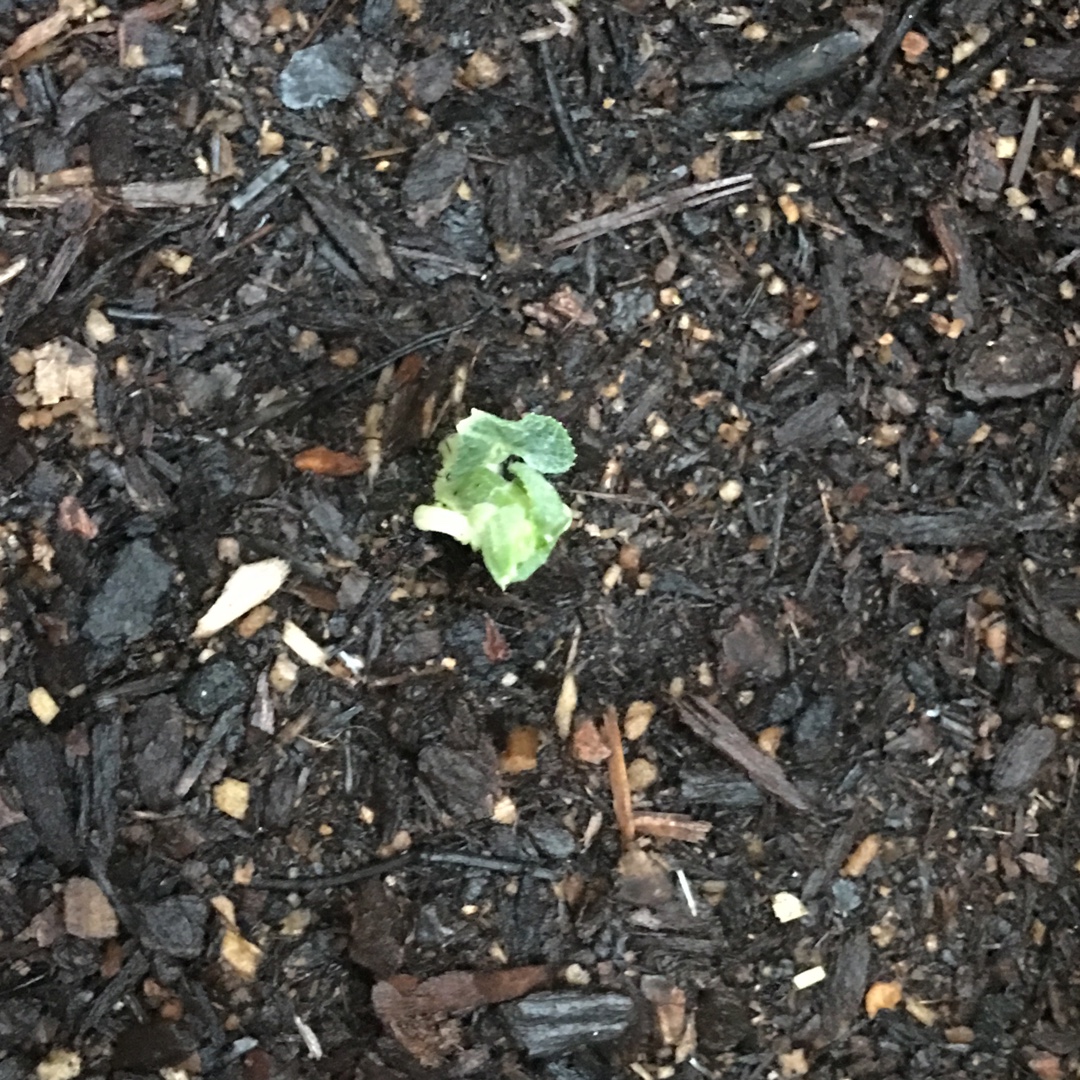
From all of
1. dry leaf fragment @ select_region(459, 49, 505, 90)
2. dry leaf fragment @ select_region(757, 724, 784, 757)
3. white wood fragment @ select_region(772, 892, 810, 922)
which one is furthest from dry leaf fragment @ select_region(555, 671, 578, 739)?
dry leaf fragment @ select_region(459, 49, 505, 90)

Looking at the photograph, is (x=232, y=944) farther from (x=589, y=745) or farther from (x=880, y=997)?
(x=880, y=997)

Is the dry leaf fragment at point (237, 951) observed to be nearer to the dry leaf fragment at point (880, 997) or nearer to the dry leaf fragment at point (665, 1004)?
the dry leaf fragment at point (665, 1004)

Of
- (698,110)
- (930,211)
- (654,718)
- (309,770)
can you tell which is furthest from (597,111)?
(309,770)

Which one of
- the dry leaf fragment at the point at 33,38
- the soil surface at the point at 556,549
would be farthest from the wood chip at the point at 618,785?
the dry leaf fragment at the point at 33,38

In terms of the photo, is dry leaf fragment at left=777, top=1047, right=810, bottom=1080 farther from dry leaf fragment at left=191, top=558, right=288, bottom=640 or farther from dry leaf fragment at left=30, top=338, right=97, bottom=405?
dry leaf fragment at left=30, top=338, right=97, bottom=405

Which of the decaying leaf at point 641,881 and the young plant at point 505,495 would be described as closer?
the young plant at point 505,495
